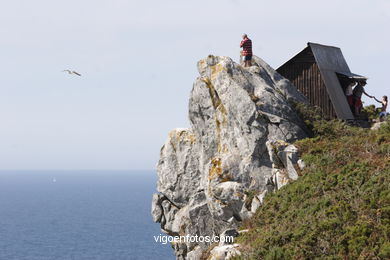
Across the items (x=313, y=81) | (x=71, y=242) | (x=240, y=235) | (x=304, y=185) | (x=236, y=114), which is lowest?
(x=71, y=242)

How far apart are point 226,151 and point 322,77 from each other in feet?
29.2

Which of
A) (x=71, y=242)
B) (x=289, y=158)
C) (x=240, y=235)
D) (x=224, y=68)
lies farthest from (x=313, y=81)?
(x=71, y=242)

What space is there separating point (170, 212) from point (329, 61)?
52.7ft

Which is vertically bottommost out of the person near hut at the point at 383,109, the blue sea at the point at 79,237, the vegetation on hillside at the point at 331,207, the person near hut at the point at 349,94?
the blue sea at the point at 79,237

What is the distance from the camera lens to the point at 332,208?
75.2 ft

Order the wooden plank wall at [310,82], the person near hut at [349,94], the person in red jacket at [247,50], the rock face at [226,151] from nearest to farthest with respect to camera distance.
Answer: the rock face at [226,151] < the wooden plank wall at [310,82] < the person in red jacket at [247,50] < the person near hut at [349,94]

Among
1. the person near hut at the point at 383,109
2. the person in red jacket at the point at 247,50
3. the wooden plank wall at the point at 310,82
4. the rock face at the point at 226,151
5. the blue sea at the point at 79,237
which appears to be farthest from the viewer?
the blue sea at the point at 79,237

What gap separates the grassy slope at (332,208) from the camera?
68.5 feet

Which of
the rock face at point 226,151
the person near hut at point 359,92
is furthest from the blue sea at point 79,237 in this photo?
the person near hut at point 359,92

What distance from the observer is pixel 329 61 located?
124ft

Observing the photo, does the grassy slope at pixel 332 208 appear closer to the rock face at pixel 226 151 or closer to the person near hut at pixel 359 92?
the rock face at pixel 226 151

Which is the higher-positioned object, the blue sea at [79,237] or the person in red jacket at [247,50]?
the person in red jacket at [247,50]

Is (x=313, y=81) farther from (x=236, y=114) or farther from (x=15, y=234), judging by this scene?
(x=15, y=234)

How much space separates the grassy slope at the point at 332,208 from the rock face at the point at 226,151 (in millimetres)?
1662
